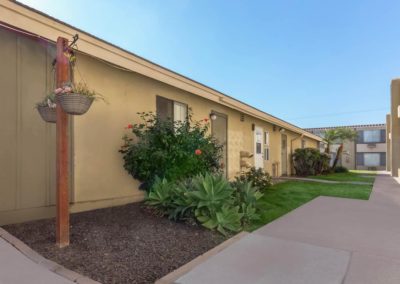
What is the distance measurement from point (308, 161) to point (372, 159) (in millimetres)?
22713

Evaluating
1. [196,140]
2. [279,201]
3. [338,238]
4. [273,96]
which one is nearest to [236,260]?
[338,238]

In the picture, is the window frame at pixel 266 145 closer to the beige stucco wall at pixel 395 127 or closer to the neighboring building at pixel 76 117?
the neighboring building at pixel 76 117

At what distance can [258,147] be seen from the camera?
11797 mm

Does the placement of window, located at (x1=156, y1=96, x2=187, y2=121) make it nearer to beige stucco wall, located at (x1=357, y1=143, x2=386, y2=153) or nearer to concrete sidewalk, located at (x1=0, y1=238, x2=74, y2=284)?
concrete sidewalk, located at (x1=0, y1=238, x2=74, y2=284)

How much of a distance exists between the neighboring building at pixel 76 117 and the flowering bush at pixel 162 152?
0.30 m

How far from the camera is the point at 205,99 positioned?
8273mm

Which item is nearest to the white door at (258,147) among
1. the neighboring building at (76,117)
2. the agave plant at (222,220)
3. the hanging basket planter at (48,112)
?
the neighboring building at (76,117)

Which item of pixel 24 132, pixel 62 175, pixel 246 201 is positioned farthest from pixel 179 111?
pixel 62 175

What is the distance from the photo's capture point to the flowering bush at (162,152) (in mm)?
5145

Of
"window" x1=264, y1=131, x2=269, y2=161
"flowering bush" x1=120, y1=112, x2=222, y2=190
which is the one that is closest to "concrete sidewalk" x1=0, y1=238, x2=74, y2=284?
"flowering bush" x1=120, y1=112, x2=222, y2=190

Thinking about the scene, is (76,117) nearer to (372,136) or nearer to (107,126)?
(107,126)

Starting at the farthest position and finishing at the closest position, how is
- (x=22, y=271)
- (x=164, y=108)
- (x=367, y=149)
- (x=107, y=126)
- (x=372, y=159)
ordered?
(x=367, y=149) → (x=372, y=159) → (x=164, y=108) → (x=107, y=126) → (x=22, y=271)

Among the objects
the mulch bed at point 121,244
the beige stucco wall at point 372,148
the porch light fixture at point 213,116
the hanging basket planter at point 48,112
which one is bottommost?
the mulch bed at point 121,244

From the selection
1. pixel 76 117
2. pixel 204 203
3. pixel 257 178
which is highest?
pixel 76 117
